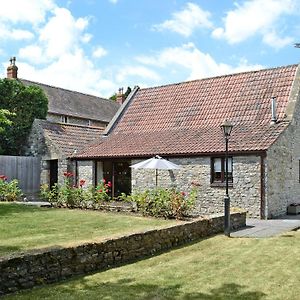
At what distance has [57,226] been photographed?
12562mm

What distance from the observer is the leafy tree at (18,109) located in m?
26.3

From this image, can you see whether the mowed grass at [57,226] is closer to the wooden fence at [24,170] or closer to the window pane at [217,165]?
the window pane at [217,165]

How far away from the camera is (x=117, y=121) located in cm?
2592

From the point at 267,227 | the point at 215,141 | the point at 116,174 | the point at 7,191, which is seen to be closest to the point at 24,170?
the point at 7,191

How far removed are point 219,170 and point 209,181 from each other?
0.66 m

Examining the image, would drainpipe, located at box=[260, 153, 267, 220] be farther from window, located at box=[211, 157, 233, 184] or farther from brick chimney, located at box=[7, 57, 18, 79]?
brick chimney, located at box=[7, 57, 18, 79]

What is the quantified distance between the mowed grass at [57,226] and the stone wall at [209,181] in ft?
14.6

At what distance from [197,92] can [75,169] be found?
8346 millimetres

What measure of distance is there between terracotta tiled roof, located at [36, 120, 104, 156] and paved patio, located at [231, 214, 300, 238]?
1154 centimetres

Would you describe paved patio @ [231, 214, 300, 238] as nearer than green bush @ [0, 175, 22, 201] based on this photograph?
Yes

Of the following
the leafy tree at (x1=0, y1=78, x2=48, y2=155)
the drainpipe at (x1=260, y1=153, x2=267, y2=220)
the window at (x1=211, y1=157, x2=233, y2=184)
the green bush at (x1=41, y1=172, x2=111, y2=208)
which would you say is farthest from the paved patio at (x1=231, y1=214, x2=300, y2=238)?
the leafy tree at (x1=0, y1=78, x2=48, y2=155)

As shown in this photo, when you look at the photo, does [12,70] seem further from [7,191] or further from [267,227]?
[267,227]

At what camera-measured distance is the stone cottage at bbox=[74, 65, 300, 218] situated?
1756 centimetres

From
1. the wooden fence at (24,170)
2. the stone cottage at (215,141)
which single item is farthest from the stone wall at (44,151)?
the stone cottage at (215,141)
